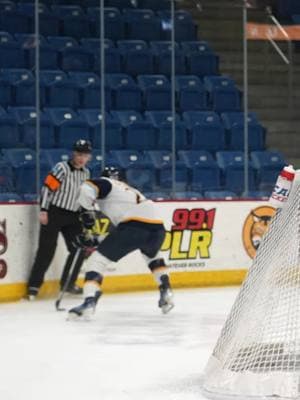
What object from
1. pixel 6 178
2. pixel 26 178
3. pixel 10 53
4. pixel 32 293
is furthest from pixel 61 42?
pixel 32 293

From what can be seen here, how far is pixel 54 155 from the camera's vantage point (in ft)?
38.5

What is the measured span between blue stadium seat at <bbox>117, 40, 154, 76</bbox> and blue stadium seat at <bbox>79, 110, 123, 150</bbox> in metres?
1.25

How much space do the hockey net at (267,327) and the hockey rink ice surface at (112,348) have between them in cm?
21

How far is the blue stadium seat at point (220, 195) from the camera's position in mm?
11828

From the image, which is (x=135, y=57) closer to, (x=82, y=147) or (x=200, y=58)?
(x=200, y=58)

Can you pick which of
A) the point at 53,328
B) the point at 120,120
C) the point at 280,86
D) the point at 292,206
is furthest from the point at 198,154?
the point at 292,206

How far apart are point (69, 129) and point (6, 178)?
1809mm

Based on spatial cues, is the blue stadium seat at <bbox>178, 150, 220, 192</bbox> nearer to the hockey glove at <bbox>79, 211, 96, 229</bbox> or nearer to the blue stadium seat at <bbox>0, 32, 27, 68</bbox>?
the blue stadium seat at <bbox>0, 32, 27, 68</bbox>

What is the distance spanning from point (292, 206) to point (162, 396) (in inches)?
45.3

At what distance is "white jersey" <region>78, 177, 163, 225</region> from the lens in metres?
8.99

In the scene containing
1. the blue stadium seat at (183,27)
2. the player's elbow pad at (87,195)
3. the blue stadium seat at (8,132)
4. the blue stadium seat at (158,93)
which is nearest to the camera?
the player's elbow pad at (87,195)

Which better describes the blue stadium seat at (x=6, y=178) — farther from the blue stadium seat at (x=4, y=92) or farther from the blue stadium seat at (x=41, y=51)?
the blue stadium seat at (x=4, y=92)

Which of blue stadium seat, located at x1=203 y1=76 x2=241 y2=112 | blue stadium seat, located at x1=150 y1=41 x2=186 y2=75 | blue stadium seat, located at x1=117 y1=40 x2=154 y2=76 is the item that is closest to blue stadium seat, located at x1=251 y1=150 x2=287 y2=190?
blue stadium seat, located at x1=203 y1=76 x2=241 y2=112

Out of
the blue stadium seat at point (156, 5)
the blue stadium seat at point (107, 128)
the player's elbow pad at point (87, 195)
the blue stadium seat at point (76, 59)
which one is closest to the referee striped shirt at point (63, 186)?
the player's elbow pad at point (87, 195)
